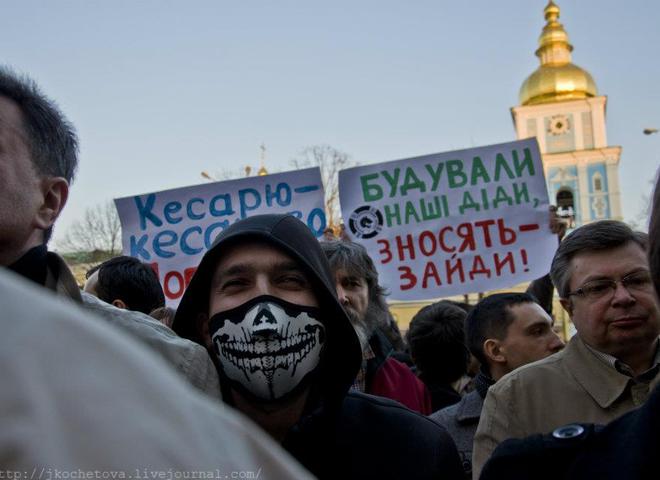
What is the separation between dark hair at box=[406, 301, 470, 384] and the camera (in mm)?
4179

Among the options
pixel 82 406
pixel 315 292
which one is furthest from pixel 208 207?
pixel 82 406

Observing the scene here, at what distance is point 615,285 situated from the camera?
2.73 meters

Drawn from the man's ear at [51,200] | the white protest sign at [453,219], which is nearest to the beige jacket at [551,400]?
the man's ear at [51,200]

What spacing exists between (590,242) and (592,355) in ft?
1.41

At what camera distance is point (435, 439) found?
219cm

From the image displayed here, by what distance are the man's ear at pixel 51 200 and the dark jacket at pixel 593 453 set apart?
1255 mm

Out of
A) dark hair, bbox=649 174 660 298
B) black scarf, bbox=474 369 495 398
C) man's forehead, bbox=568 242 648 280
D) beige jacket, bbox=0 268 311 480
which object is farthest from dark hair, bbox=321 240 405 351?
beige jacket, bbox=0 268 311 480

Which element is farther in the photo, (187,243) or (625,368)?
(187,243)

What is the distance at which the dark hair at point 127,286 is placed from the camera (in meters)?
3.68

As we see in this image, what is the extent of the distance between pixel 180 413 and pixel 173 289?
16.7ft

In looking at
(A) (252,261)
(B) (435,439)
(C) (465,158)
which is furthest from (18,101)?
(C) (465,158)

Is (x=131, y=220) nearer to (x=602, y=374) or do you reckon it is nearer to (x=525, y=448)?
(x=602, y=374)

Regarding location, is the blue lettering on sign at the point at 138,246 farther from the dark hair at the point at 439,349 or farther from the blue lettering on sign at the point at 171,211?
the dark hair at the point at 439,349

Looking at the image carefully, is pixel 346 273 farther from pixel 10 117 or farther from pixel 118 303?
pixel 10 117
